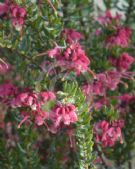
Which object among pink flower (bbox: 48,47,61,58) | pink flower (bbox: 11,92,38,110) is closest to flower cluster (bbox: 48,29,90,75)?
pink flower (bbox: 48,47,61,58)

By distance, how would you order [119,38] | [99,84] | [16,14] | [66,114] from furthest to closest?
1. [119,38]
2. [99,84]
3. [16,14]
4. [66,114]

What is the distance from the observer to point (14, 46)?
130cm

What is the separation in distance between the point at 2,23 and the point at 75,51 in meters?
0.23

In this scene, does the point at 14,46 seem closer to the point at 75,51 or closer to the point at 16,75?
the point at 75,51

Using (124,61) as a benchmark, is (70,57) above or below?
above

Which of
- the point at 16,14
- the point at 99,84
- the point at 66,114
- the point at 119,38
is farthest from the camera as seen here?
the point at 119,38

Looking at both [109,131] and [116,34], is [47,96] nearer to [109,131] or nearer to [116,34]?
[109,131]

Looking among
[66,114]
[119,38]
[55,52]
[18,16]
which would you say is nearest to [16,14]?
[18,16]

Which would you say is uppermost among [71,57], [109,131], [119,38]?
[71,57]

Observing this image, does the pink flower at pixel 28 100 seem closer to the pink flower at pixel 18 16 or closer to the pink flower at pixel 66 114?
the pink flower at pixel 66 114

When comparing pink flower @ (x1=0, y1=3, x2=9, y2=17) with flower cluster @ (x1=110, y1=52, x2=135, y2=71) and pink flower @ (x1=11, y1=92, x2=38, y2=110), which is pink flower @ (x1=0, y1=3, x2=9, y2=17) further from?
flower cluster @ (x1=110, y1=52, x2=135, y2=71)

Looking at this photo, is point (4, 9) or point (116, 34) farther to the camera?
point (116, 34)

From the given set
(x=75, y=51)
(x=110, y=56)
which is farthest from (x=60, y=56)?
(x=110, y=56)

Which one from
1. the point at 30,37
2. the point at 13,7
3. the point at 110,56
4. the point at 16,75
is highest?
the point at 13,7
